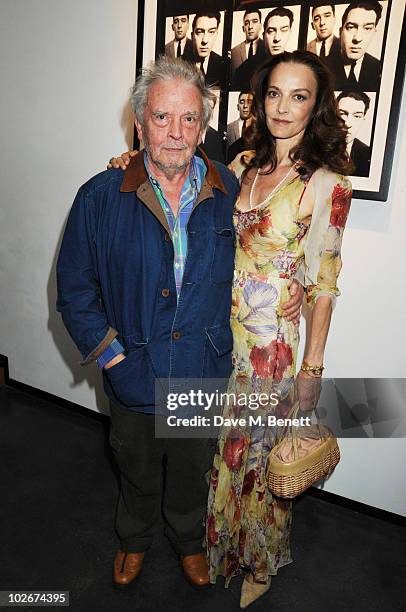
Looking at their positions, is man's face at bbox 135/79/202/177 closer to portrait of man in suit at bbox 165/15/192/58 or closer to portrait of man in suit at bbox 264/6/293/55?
portrait of man in suit at bbox 264/6/293/55

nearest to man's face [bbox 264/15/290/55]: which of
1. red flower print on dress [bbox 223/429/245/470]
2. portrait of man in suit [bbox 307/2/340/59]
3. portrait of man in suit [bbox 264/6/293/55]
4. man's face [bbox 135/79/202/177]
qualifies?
portrait of man in suit [bbox 264/6/293/55]

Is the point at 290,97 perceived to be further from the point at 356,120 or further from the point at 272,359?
the point at 272,359

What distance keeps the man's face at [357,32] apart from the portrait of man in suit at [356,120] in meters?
0.14

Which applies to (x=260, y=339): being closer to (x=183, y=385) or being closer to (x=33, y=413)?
(x=183, y=385)

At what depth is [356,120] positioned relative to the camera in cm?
200

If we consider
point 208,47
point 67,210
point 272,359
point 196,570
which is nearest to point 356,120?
point 208,47

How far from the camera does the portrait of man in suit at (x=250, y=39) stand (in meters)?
2.11

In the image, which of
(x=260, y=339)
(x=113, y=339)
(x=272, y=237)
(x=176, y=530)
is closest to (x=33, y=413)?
(x=176, y=530)

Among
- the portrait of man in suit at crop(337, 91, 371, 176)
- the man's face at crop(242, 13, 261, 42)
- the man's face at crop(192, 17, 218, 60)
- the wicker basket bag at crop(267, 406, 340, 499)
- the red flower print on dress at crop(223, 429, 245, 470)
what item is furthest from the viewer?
the man's face at crop(192, 17, 218, 60)

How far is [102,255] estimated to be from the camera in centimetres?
169

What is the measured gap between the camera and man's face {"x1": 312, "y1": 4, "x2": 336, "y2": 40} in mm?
1960

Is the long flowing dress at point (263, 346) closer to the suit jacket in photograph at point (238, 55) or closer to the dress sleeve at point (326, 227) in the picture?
the dress sleeve at point (326, 227)

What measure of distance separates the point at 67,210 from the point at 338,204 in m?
1.74

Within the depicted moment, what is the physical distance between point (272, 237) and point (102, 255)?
55cm
